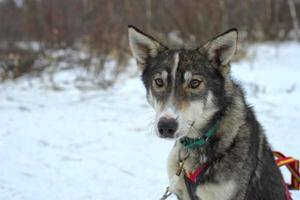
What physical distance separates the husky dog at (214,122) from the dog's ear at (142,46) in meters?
0.07

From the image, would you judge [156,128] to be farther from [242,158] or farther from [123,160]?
[123,160]

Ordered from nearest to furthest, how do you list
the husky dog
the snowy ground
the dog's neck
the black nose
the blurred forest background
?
the black nose, the husky dog, the dog's neck, the snowy ground, the blurred forest background

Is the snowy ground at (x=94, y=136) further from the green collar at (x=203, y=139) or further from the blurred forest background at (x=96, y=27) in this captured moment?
the green collar at (x=203, y=139)

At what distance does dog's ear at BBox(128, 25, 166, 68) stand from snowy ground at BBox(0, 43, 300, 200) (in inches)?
51.2

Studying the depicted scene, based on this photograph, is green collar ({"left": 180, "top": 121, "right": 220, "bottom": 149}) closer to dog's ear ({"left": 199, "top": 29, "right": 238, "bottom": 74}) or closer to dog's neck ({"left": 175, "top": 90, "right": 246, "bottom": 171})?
dog's neck ({"left": 175, "top": 90, "right": 246, "bottom": 171})

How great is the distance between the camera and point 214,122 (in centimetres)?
286

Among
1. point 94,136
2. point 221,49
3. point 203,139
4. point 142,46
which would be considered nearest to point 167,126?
point 203,139

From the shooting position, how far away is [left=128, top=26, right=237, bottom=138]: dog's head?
8.96 feet

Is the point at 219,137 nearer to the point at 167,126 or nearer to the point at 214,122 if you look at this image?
the point at 214,122

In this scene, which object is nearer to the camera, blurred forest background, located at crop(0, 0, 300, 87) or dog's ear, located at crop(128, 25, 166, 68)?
dog's ear, located at crop(128, 25, 166, 68)

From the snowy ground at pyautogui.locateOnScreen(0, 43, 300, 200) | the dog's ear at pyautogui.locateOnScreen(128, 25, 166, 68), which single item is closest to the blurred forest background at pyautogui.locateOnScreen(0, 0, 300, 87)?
the snowy ground at pyautogui.locateOnScreen(0, 43, 300, 200)

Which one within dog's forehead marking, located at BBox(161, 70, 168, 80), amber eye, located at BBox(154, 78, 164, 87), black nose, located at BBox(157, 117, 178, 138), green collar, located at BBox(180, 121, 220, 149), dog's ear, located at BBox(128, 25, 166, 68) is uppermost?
dog's ear, located at BBox(128, 25, 166, 68)

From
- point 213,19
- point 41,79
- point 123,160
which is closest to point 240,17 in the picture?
point 213,19

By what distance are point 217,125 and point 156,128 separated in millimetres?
497
